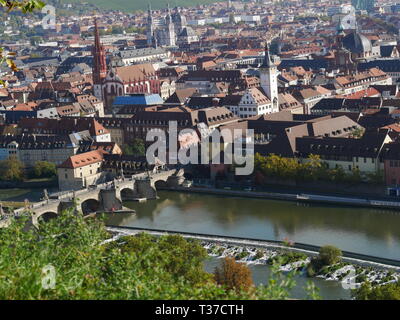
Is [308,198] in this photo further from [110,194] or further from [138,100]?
[138,100]

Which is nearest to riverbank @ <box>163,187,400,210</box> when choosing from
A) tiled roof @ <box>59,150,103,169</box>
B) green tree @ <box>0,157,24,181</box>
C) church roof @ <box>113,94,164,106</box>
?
tiled roof @ <box>59,150,103,169</box>

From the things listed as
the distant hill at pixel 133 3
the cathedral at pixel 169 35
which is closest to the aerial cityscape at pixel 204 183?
the cathedral at pixel 169 35

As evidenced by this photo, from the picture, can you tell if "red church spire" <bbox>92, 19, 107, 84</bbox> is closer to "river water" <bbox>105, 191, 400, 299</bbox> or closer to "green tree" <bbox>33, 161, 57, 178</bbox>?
"green tree" <bbox>33, 161, 57, 178</bbox>

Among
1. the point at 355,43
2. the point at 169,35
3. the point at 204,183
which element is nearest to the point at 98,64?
the point at 355,43

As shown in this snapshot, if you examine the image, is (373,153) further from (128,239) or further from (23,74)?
(23,74)

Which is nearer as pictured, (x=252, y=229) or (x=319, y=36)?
(x=252, y=229)
